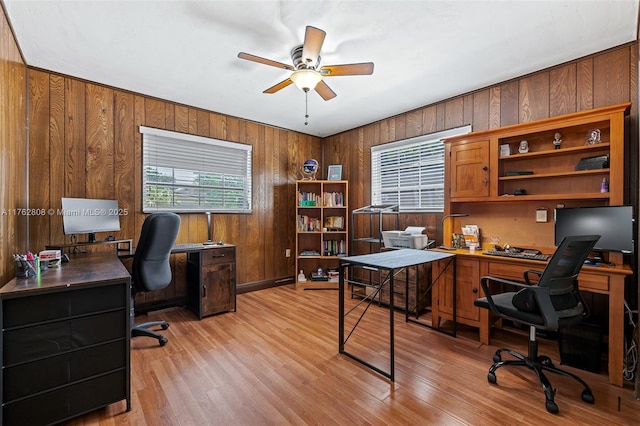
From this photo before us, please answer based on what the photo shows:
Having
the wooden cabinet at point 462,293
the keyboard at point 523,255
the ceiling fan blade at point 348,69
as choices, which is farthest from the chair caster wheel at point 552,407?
the ceiling fan blade at point 348,69

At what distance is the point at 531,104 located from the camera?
9.30ft

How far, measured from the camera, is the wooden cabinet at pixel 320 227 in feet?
15.0

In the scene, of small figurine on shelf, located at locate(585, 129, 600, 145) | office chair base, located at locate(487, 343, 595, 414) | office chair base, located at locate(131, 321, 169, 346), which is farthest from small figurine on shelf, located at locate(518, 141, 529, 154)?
office chair base, located at locate(131, 321, 169, 346)

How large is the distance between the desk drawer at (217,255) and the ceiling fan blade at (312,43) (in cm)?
225

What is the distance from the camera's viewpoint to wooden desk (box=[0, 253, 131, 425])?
144cm

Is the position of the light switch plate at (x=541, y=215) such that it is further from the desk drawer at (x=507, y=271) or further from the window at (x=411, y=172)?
the window at (x=411, y=172)

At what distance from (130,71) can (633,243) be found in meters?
4.64

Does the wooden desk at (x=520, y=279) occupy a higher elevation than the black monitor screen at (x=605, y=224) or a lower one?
lower

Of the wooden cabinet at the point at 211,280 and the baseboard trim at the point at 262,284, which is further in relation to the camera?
the baseboard trim at the point at 262,284

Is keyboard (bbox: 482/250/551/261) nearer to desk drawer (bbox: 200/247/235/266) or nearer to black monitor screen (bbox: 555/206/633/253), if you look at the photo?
black monitor screen (bbox: 555/206/633/253)

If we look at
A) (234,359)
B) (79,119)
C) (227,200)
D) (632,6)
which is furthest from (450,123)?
(79,119)

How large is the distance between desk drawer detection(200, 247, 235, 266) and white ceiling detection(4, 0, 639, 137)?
1875 mm

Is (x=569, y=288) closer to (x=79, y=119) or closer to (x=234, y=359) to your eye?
(x=234, y=359)

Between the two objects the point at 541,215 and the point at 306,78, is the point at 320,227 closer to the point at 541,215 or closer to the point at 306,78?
the point at 306,78
